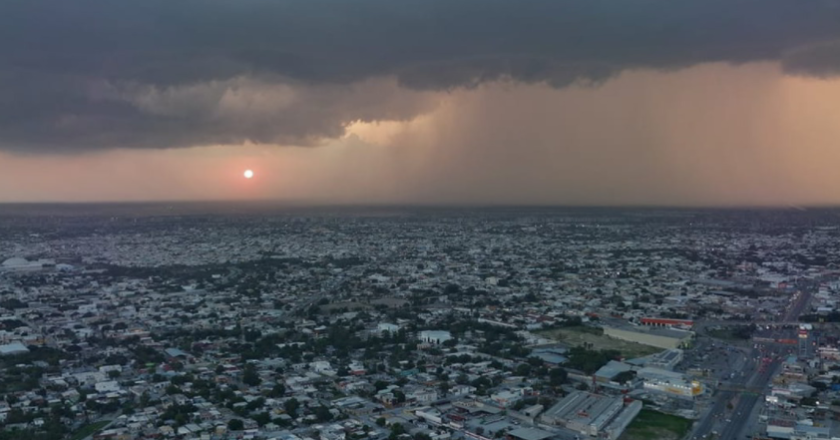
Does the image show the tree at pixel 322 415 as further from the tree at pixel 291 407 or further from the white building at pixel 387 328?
the white building at pixel 387 328

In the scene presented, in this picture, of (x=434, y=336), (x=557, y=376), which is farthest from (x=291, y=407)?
(x=434, y=336)

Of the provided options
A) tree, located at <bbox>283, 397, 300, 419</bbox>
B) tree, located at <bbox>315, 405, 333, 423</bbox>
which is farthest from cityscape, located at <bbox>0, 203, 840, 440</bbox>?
tree, located at <bbox>283, 397, 300, 419</bbox>

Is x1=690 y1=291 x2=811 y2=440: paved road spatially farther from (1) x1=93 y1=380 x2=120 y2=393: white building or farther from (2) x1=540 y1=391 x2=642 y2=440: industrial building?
(1) x1=93 y1=380 x2=120 y2=393: white building

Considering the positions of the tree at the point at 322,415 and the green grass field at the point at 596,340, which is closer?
the tree at the point at 322,415

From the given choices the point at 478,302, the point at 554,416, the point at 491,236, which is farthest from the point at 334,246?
the point at 554,416

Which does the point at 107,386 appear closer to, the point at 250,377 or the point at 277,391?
the point at 250,377

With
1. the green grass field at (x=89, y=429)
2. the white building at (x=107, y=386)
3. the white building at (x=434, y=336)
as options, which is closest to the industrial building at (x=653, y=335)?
the white building at (x=434, y=336)
